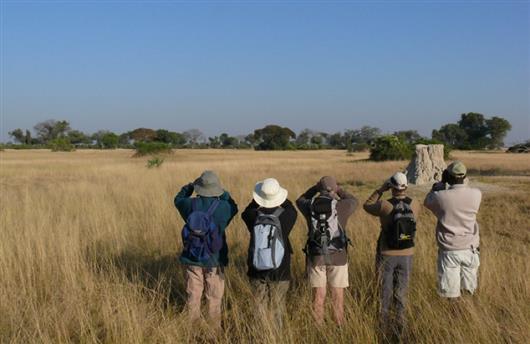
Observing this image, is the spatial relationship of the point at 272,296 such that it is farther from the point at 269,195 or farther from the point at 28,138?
the point at 28,138

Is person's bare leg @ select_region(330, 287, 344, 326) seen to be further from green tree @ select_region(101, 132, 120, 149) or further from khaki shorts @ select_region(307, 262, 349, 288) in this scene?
green tree @ select_region(101, 132, 120, 149)

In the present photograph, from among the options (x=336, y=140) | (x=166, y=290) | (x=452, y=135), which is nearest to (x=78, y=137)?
(x=336, y=140)

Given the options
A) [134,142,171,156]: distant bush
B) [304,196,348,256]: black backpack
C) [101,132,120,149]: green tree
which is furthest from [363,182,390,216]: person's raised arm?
[101,132,120,149]: green tree

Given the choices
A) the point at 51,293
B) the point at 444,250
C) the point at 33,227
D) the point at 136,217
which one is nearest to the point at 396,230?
the point at 444,250

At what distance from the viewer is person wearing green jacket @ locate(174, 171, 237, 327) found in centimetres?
401

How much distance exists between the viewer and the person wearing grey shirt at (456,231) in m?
4.17

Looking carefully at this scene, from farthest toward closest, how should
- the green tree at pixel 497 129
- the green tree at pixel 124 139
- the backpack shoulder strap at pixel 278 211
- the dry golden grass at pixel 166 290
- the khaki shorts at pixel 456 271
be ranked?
1. the green tree at pixel 124 139
2. the green tree at pixel 497 129
3. the khaki shorts at pixel 456 271
4. the backpack shoulder strap at pixel 278 211
5. the dry golden grass at pixel 166 290

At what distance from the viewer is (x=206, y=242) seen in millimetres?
4012

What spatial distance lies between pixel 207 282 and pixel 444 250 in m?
2.14

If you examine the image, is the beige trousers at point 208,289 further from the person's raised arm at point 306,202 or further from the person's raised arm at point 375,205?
the person's raised arm at point 375,205

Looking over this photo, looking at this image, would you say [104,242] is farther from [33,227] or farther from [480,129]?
[480,129]

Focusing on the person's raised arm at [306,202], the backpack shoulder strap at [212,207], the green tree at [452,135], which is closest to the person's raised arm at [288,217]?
the person's raised arm at [306,202]

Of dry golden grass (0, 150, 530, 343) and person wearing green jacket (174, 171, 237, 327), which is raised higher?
person wearing green jacket (174, 171, 237, 327)

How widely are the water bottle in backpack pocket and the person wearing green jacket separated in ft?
1.30
